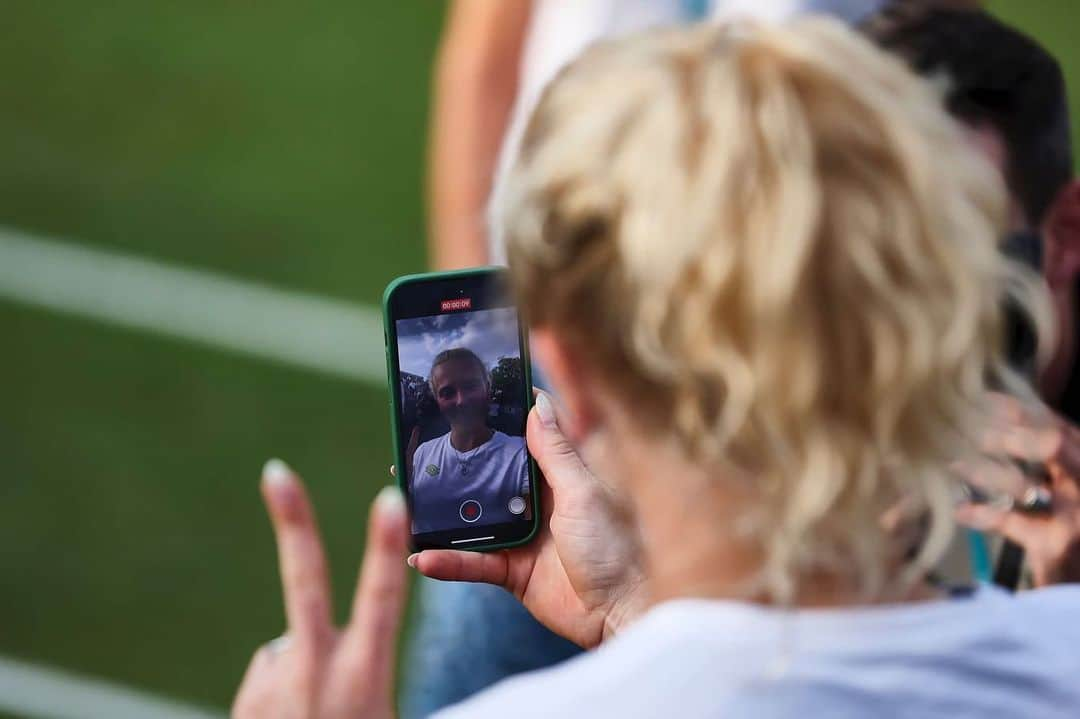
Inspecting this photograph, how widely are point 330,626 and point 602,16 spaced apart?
5.19 ft

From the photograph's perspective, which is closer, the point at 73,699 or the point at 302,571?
the point at 302,571

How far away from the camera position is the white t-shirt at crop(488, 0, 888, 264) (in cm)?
262

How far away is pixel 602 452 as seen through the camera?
146 centimetres

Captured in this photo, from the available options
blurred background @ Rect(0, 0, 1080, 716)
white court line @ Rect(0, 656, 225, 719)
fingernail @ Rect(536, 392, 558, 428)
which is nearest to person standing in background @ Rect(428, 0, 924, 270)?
fingernail @ Rect(536, 392, 558, 428)

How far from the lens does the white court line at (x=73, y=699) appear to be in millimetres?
4156

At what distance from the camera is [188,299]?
5723mm

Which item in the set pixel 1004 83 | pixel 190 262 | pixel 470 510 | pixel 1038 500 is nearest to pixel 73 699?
pixel 190 262

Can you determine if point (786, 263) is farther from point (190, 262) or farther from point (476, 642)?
point (190, 262)

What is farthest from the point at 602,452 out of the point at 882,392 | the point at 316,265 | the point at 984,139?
the point at 316,265

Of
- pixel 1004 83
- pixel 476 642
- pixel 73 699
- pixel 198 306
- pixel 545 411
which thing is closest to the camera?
pixel 545 411

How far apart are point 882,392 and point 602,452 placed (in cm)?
30

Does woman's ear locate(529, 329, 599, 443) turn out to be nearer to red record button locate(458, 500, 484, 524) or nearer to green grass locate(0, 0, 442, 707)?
red record button locate(458, 500, 484, 524)

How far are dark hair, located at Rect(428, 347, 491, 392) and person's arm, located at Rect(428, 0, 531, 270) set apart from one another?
0.80 m

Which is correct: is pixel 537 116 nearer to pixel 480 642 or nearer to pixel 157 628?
pixel 480 642
